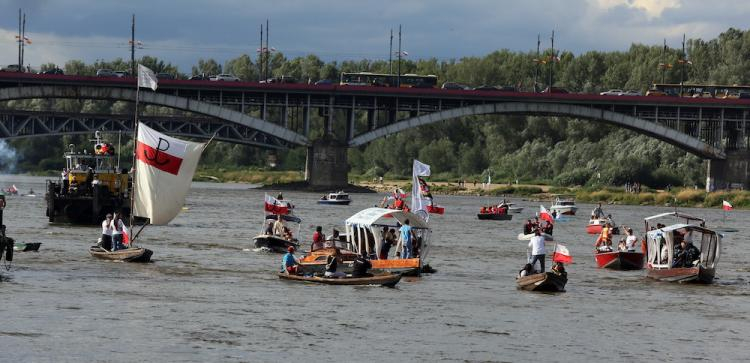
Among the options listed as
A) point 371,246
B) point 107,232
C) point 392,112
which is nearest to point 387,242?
point 371,246

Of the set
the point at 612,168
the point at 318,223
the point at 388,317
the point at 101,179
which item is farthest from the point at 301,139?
the point at 388,317

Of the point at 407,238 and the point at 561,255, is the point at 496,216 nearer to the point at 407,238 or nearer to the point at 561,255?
the point at 407,238

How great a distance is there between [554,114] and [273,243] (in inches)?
4186

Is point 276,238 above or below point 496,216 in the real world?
above

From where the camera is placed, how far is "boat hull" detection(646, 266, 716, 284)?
54719 millimetres

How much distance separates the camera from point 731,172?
559 ft

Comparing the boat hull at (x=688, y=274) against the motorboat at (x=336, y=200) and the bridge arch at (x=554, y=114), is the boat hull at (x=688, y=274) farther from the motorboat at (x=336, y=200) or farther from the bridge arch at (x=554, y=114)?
the bridge arch at (x=554, y=114)

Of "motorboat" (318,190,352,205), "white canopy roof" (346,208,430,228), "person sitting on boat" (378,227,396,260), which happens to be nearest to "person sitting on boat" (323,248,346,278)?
"white canopy roof" (346,208,430,228)

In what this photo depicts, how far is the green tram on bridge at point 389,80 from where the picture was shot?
17000cm

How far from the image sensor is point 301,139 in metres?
167

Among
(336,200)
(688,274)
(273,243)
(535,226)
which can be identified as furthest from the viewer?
(336,200)

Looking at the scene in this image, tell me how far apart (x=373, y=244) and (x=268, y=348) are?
17185 millimetres

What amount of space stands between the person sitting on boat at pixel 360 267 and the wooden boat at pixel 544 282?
5.45 meters

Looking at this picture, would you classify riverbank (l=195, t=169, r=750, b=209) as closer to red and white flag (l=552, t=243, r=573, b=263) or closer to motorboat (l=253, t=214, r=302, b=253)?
motorboat (l=253, t=214, r=302, b=253)
